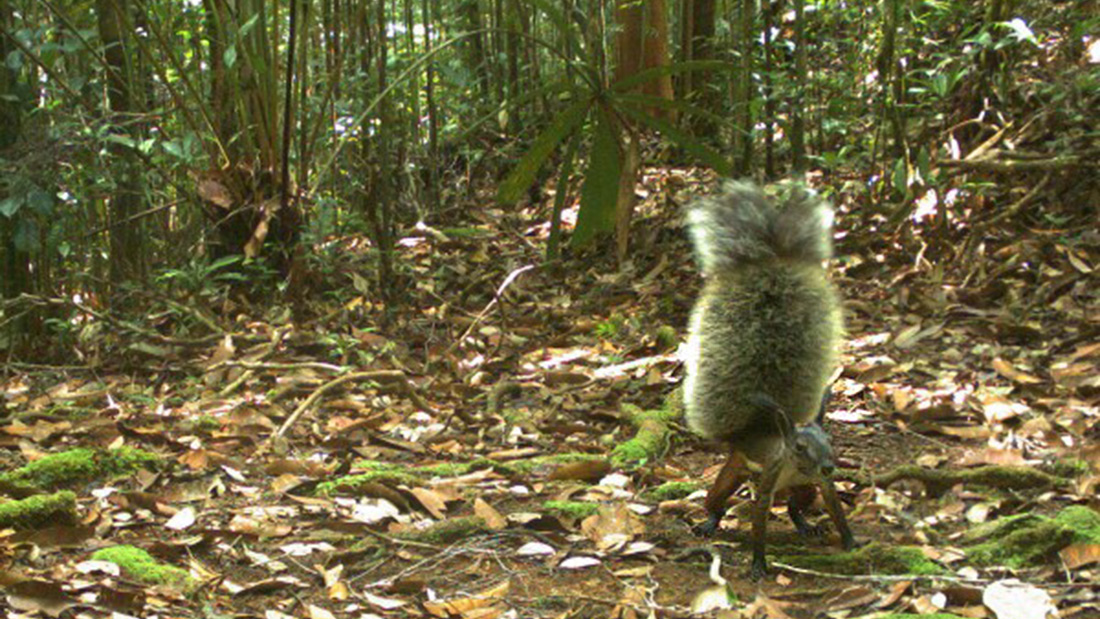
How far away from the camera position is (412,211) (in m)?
7.79

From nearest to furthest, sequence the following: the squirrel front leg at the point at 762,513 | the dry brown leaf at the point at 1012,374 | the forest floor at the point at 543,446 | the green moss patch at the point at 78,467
Answer: the forest floor at the point at 543,446
the squirrel front leg at the point at 762,513
the green moss patch at the point at 78,467
the dry brown leaf at the point at 1012,374

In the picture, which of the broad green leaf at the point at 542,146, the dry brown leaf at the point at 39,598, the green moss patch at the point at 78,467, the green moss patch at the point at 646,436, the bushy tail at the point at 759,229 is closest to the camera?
the dry brown leaf at the point at 39,598

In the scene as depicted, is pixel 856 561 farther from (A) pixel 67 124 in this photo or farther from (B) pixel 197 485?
(A) pixel 67 124

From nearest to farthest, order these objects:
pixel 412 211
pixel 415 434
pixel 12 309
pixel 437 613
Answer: pixel 437 613, pixel 415 434, pixel 12 309, pixel 412 211

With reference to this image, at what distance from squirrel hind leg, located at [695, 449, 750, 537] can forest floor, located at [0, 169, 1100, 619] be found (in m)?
0.10

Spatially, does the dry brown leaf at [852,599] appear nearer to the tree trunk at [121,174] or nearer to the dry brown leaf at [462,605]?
the dry brown leaf at [462,605]

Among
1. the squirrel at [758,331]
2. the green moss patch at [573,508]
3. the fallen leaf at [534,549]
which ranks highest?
the squirrel at [758,331]

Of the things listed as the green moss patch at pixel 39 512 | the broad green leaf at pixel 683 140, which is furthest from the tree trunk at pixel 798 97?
the green moss patch at pixel 39 512

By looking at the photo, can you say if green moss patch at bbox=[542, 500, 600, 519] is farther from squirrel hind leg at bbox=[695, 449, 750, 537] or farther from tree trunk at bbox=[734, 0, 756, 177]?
tree trunk at bbox=[734, 0, 756, 177]

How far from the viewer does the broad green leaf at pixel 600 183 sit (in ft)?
17.9

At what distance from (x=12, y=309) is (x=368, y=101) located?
8.45ft

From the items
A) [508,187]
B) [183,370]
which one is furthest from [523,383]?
[183,370]

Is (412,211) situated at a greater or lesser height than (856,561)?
greater

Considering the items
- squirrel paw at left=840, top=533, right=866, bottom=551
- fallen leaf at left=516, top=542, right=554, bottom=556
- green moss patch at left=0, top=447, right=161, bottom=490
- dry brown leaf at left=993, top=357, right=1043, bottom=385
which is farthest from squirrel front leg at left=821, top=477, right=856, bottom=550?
green moss patch at left=0, top=447, right=161, bottom=490
